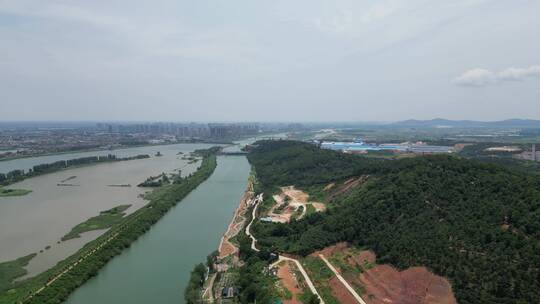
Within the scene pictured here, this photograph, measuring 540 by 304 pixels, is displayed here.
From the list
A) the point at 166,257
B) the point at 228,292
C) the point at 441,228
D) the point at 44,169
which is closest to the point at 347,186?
the point at 441,228

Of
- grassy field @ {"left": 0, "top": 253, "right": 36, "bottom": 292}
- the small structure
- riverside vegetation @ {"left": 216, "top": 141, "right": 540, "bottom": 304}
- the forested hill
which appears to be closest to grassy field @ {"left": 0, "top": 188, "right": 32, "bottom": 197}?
grassy field @ {"left": 0, "top": 253, "right": 36, "bottom": 292}

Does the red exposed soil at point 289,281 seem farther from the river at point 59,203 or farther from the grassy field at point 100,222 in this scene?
the grassy field at point 100,222

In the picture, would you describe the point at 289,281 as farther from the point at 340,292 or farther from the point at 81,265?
the point at 81,265

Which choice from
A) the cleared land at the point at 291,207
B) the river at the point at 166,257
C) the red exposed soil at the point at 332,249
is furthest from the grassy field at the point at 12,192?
the red exposed soil at the point at 332,249

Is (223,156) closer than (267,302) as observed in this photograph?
No

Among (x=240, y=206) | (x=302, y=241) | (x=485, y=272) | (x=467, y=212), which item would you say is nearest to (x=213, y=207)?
(x=240, y=206)

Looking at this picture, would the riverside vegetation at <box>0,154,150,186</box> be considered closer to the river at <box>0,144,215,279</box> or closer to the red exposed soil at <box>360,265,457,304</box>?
the river at <box>0,144,215,279</box>

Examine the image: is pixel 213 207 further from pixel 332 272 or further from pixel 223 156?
pixel 223 156
